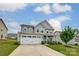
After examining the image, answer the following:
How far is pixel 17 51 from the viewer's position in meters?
8.88

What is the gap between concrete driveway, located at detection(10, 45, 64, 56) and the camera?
8.81m

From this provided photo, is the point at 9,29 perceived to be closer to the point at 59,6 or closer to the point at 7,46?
the point at 7,46

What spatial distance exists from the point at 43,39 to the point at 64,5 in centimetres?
136

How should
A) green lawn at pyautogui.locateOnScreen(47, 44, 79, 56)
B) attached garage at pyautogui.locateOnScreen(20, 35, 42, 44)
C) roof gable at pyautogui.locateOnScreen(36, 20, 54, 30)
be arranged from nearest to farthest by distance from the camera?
green lawn at pyautogui.locateOnScreen(47, 44, 79, 56) → roof gable at pyautogui.locateOnScreen(36, 20, 54, 30) → attached garage at pyautogui.locateOnScreen(20, 35, 42, 44)

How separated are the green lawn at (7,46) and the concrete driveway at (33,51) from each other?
160mm

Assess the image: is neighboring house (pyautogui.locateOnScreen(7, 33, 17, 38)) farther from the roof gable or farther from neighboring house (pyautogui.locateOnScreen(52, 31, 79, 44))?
neighboring house (pyautogui.locateOnScreen(52, 31, 79, 44))

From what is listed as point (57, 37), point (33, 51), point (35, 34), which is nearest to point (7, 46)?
point (33, 51)

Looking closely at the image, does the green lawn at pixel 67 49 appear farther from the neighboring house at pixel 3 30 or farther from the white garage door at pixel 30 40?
the neighboring house at pixel 3 30

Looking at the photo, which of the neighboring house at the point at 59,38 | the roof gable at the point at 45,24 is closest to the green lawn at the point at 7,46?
the roof gable at the point at 45,24

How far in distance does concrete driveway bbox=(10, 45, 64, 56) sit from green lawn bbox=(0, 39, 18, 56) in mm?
160

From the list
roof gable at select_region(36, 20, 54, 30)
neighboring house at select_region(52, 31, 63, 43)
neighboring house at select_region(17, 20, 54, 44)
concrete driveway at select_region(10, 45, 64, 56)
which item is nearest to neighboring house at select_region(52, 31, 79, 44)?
neighboring house at select_region(52, 31, 63, 43)

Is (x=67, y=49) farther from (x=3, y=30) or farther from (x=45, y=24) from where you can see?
(x=3, y=30)

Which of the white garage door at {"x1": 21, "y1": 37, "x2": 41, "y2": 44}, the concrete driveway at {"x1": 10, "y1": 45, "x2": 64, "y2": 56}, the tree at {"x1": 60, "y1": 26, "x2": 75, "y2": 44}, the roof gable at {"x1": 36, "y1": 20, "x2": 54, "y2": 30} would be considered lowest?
the concrete driveway at {"x1": 10, "y1": 45, "x2": 64, "y2": 56}

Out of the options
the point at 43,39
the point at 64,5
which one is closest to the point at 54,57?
the point at 43,39
